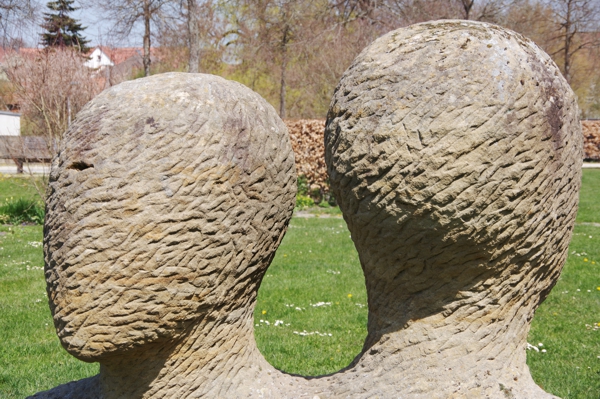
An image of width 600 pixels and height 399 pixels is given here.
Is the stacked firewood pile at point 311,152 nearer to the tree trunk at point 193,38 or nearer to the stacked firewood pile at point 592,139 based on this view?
the tree trunk at point 193,38

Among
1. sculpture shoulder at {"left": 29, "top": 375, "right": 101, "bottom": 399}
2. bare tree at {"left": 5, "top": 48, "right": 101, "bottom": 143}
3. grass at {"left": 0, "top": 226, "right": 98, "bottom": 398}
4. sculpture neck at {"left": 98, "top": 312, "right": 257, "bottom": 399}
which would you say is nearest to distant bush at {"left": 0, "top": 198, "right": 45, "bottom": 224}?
bare tree at {"left": 5, "top": 48, "right": 101, "bottom": 143}

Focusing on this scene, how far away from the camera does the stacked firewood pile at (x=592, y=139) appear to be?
2169 centimetres

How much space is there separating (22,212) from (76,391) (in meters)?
9.78

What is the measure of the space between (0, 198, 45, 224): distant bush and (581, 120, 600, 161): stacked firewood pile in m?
17.8

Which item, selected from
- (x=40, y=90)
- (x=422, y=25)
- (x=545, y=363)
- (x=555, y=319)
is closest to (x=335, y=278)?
(x=555, y=319)

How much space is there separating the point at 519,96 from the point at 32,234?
31.8 ft

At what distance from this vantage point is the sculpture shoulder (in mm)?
2986

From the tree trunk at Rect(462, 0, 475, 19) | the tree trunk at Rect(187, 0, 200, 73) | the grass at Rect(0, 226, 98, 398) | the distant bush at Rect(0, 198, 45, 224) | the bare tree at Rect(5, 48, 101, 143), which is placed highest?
the tree trunk at Rect(462, 0, 475, 19)

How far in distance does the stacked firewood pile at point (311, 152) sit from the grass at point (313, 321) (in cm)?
475

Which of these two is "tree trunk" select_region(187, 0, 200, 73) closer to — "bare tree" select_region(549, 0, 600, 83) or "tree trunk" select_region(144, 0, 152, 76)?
"tree trunk" select_region(144, 0, 152, 76)

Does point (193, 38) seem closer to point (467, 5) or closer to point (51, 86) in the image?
point (51, 86)

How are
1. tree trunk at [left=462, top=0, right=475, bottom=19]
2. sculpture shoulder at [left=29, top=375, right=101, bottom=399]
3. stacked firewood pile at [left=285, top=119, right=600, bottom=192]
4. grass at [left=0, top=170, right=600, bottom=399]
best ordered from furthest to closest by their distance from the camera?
stacked firewood pile at [left=285, top=119, right=600, bottom=192]
tree trunk at [left=462, top=0, right=475, bottom=19]
grass at [left=0, top=170, right=600, bottom=399]
sculpture shoulder at [left=29, top=375, right=101, bottom=399]

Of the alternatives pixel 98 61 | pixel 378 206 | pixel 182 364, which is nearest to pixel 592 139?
pixel 98 61

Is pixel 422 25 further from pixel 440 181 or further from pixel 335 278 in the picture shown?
pixel 335 278
